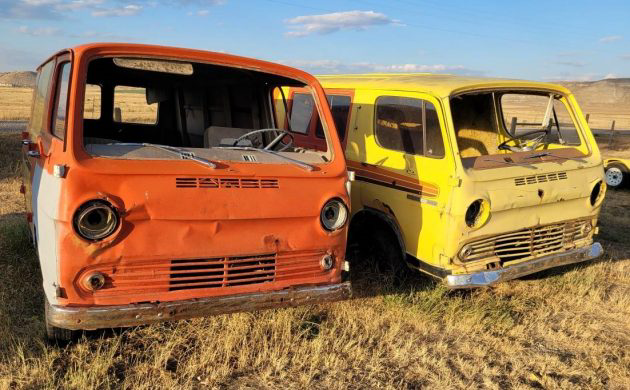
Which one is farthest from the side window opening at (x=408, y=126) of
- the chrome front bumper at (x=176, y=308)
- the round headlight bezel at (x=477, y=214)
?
the chrome front bumper at (x=176, y=308)

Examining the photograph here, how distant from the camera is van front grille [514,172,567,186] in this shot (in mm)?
4715

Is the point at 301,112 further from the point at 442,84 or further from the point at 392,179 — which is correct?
the point at 442,84

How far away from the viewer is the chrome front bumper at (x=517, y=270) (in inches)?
173

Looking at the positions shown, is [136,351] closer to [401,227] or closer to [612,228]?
[401,227]

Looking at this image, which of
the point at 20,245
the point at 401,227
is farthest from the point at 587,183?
the point at 20,245

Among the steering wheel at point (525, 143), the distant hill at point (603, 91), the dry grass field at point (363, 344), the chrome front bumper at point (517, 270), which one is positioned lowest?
the dry grass field at point (363, 344)

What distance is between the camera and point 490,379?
3740 mm

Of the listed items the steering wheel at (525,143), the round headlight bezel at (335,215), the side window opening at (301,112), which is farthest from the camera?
→ the side window opening at (301,112)

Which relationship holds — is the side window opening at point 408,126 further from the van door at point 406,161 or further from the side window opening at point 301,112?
the side window opening at point 301,112

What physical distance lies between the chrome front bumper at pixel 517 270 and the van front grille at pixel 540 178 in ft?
2.38

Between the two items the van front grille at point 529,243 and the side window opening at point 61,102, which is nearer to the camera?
the side window opening at point 61,102

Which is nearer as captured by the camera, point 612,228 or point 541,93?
point 541,93

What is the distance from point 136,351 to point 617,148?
21.5 meters

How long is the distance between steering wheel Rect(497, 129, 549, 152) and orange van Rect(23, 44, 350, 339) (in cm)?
280
